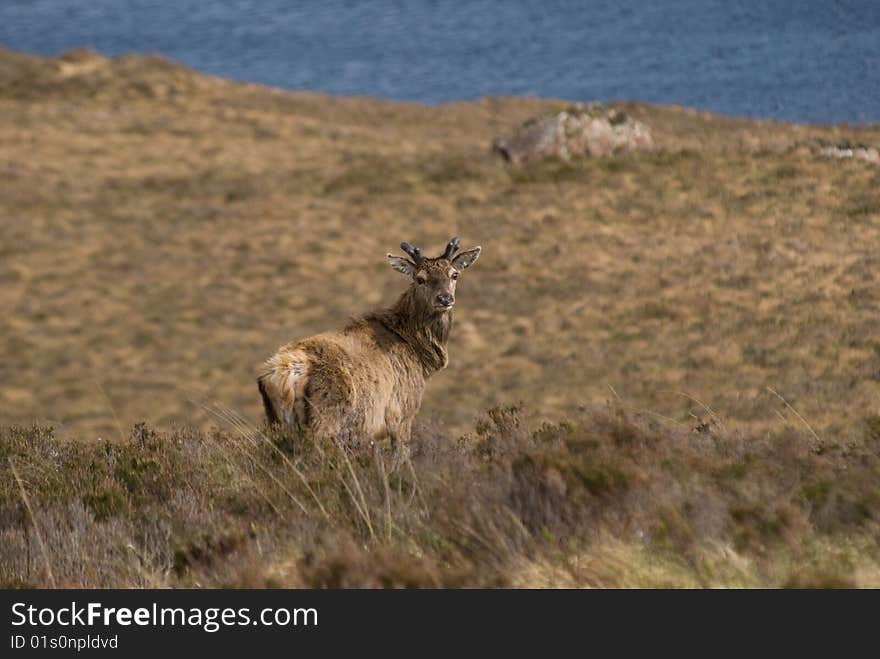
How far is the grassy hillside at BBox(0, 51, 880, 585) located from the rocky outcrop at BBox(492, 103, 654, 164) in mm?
1103

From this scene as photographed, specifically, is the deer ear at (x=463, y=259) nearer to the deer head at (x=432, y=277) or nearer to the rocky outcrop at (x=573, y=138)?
the deer head at (x=432, y=277)

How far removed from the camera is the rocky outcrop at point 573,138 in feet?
140

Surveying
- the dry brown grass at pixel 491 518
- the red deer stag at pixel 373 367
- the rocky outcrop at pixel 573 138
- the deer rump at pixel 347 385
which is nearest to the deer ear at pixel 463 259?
the red deer stag at pixel 373 367

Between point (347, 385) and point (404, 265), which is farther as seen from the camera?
point (404, 265)

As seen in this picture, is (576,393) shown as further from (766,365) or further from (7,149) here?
(7,149)

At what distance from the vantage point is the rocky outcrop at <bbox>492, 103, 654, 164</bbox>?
4278 centimetres

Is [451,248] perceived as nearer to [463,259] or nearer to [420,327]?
[463,259]

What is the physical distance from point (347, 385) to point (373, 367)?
0.58 m

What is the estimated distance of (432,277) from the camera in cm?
1078

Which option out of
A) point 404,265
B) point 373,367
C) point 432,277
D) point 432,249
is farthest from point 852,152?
point 373,367

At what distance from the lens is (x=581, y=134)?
43156 mm

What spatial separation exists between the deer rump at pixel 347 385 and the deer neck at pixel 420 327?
0.15 m
